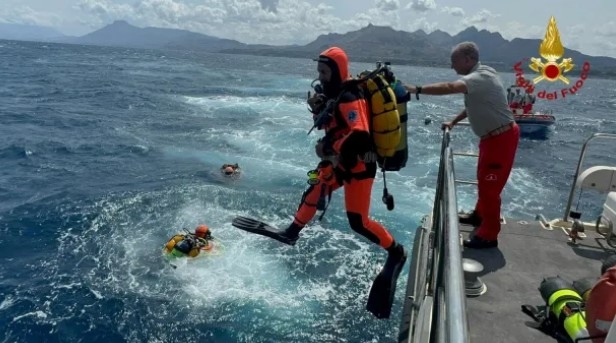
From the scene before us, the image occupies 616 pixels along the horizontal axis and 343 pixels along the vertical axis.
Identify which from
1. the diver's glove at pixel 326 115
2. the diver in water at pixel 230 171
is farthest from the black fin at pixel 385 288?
the diver in water at pixel 230 171

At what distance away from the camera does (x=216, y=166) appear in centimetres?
2180

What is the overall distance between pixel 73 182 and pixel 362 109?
708 inches

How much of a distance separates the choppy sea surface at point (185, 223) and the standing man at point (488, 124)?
6085 mm

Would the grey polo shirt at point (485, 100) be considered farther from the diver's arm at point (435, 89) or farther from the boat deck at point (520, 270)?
the boat deck at point (520, 270)

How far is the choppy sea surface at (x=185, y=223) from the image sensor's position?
10.6m

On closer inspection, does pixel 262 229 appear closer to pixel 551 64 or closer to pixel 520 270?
pixel 520 270

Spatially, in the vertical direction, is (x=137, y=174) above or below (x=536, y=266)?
below

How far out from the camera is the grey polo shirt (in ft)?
16.0

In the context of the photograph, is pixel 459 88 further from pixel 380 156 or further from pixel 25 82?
pixel 25 82

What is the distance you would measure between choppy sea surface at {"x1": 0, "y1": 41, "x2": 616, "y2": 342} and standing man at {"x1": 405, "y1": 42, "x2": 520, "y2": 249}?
20.0 feet

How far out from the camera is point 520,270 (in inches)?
199

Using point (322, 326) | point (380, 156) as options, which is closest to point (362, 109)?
point (380, 156)

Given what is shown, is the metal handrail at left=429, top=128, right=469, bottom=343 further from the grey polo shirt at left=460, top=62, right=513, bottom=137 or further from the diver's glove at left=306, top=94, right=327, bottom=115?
the grey polo shirt at left=460, top=62, right=513, bottom=137

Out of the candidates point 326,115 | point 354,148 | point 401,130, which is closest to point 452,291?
point 354,148
